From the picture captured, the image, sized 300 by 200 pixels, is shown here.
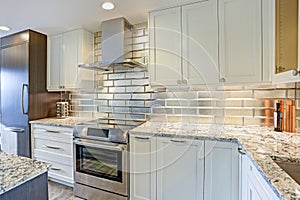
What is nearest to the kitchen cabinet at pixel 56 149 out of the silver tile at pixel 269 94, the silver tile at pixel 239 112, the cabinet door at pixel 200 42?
the cabinet door at pixel 200 42

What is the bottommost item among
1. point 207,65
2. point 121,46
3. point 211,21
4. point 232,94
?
point 232,94

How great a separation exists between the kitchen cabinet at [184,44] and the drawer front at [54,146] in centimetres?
144

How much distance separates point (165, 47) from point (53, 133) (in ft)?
6.37

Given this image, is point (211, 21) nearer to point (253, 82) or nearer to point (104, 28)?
point (253, 82)

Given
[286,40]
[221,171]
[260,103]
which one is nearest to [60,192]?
[221,171]

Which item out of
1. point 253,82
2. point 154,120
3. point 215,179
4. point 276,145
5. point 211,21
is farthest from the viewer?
point 154,120

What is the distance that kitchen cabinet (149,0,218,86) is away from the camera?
6.26ft

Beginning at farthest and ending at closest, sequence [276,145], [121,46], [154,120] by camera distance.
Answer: [154,120] < [121,46] < [276,145]

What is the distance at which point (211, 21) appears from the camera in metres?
1.90

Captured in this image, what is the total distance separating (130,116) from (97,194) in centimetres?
108

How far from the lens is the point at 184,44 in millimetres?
2004

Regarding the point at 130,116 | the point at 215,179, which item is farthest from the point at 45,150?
the point at 215,179

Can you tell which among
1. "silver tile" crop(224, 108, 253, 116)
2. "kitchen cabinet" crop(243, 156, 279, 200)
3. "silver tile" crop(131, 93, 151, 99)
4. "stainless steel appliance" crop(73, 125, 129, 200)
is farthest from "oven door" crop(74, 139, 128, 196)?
"silver tile" crop(224, 108, 253, 116)

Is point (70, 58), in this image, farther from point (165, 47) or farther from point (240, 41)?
point (240, 41)
